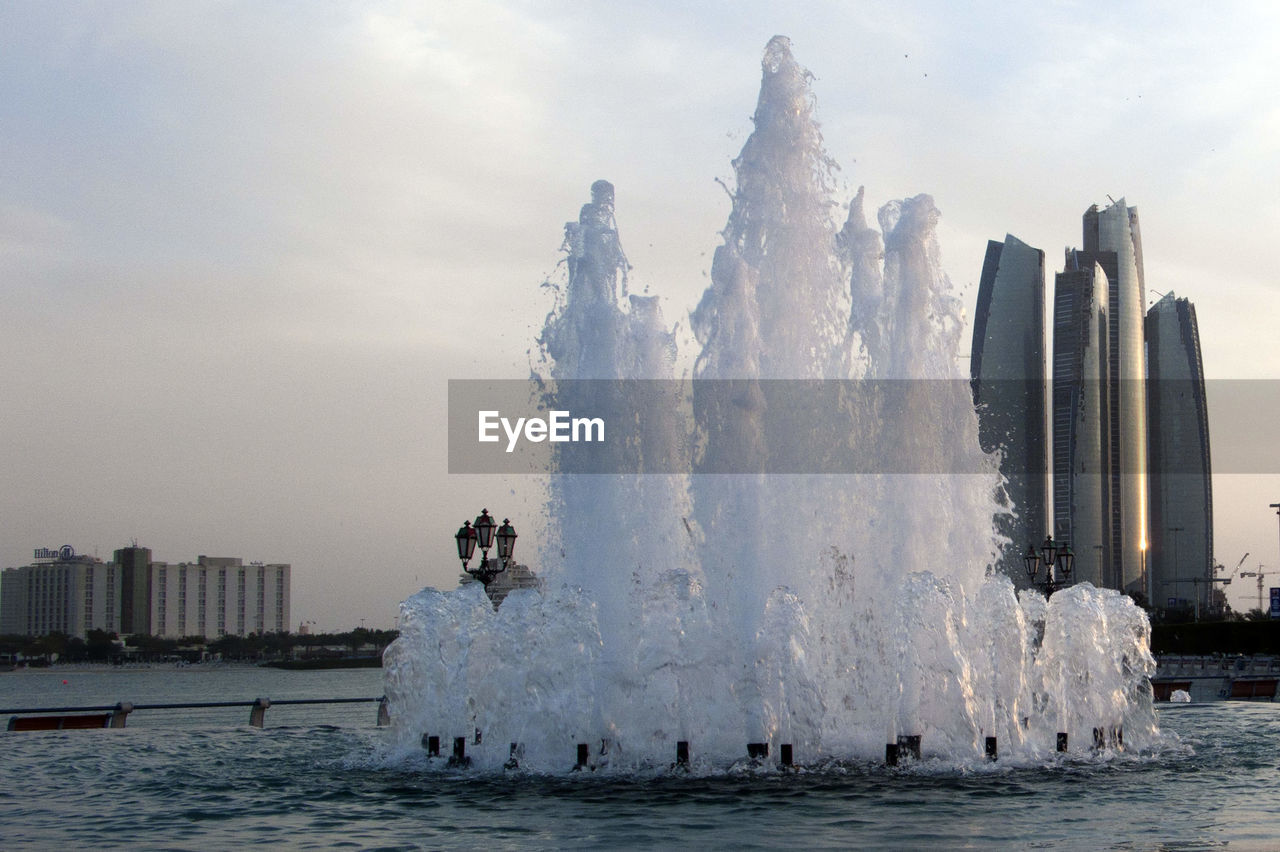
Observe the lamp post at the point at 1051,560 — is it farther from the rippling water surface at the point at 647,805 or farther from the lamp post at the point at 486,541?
the lamp post at the point at 486,541

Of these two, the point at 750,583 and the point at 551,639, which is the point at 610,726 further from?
the point at 750,583

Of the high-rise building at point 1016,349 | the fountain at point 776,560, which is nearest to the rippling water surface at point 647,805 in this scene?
the fountain at point 776,560

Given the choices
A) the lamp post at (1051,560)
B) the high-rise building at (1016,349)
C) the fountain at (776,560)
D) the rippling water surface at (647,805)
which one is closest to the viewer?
the rippling water surface at (647,805)

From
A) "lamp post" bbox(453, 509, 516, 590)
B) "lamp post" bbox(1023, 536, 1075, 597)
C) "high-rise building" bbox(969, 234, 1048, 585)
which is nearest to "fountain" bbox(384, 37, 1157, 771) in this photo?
"lamp post" bbox(453, 509, 516, 590)

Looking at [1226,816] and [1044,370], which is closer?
[1226,816]

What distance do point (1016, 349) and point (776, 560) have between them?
173m

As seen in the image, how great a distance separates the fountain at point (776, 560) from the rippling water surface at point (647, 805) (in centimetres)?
121

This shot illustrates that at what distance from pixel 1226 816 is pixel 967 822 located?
9.67 ft

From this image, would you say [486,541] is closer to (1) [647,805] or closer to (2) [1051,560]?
(1) [647,805]

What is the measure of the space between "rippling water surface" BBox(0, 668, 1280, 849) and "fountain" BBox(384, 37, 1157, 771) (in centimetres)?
121

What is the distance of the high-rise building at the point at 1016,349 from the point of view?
612ft

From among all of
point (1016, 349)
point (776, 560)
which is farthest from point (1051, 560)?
point (1016, 349)

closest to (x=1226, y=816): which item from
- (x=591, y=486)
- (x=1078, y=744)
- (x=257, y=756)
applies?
(x=1078, y=744)

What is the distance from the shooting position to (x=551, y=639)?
20734mm
